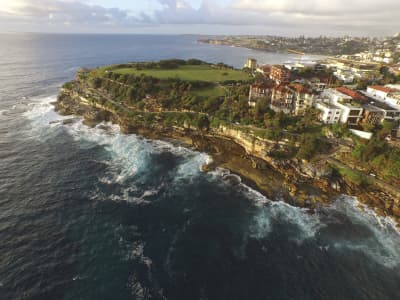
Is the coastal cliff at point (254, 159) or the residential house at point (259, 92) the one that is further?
the residential house at point (259, 92)

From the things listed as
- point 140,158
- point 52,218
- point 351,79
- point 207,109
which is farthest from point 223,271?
point 351,79

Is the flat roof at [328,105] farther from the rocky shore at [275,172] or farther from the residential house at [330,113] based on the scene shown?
the rocky shore at [275,172]

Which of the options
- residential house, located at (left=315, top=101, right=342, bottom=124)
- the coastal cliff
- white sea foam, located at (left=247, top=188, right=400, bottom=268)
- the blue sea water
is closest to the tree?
the coastal cliff

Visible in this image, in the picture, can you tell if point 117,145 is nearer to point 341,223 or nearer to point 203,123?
point 203,123

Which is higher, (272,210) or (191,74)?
(191,74)

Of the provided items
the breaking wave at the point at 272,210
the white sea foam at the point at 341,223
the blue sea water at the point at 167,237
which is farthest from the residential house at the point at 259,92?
the white sea foam at the point at 341,223

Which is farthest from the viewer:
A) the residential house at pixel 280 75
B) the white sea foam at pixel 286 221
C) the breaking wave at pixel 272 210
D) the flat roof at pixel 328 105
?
the residential house at pixel 280 75

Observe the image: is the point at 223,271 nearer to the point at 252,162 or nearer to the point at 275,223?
the point at 275,223

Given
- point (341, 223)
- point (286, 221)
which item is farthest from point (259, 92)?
point (341, 223)
